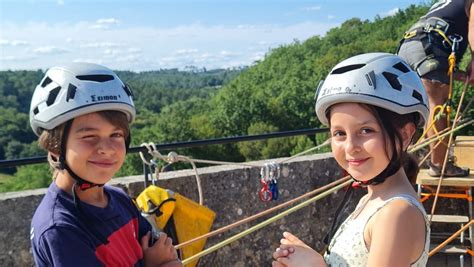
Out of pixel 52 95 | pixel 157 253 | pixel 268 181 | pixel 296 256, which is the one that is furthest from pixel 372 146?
pixel 268 181

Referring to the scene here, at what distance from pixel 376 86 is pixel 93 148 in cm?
116

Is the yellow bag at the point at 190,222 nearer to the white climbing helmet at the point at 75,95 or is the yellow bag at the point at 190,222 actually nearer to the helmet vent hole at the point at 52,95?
the white climbing helmet at the point at 75,95

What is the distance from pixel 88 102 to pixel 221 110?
173 ft

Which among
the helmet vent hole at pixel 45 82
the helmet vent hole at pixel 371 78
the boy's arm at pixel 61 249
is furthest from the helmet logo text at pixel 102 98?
the helmet vent hole at pixel 371 78

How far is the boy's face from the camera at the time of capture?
97.3 inches

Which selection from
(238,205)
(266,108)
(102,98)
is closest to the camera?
(102,98)

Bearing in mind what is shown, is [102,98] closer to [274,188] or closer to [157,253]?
[157,253]

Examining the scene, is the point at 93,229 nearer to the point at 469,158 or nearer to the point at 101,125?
the point at 101,125

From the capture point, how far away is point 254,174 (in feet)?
16.5

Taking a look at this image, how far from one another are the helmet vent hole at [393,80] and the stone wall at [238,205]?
2.02m

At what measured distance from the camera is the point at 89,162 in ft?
8.19

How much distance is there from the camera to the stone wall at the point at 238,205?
4133 mm

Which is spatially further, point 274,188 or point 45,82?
point 274,188

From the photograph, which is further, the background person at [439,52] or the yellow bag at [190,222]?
the background person at [439,52]
